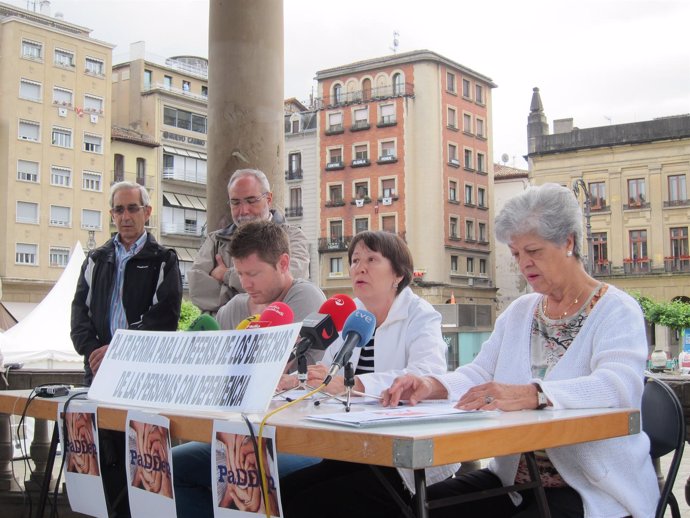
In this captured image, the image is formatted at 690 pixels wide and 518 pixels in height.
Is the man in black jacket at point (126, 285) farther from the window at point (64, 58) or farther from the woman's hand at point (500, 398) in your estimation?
the window at point (64, 58)

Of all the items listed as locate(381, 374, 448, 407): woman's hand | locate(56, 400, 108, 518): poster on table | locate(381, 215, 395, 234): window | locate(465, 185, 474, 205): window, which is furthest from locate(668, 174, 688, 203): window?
locate(56, 400, 108, 518): poster on table

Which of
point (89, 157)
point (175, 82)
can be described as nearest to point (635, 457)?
point (89, 157)

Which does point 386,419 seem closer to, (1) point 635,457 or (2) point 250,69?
(1) point 635,457

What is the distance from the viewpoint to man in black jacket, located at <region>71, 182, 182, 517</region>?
166 inches

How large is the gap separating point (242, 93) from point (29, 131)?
3803 cm

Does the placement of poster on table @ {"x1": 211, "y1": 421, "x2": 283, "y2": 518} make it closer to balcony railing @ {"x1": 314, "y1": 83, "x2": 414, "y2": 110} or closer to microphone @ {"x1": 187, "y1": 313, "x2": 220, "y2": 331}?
microphone @ {"x1": 187, "y1": 313, "x2": 220, "y2": 331}

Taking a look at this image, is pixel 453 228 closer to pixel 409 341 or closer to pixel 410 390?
pixel 409 341

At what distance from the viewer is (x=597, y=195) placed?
45.0m

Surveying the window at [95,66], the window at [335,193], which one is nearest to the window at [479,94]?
the window at [335,193]

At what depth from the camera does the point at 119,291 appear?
4297 millimetres

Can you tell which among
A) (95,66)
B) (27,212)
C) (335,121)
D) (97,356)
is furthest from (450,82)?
(97,356)

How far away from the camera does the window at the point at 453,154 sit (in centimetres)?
5053

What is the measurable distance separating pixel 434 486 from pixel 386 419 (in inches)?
33.2

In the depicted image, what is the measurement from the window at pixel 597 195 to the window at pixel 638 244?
6.95 ft
